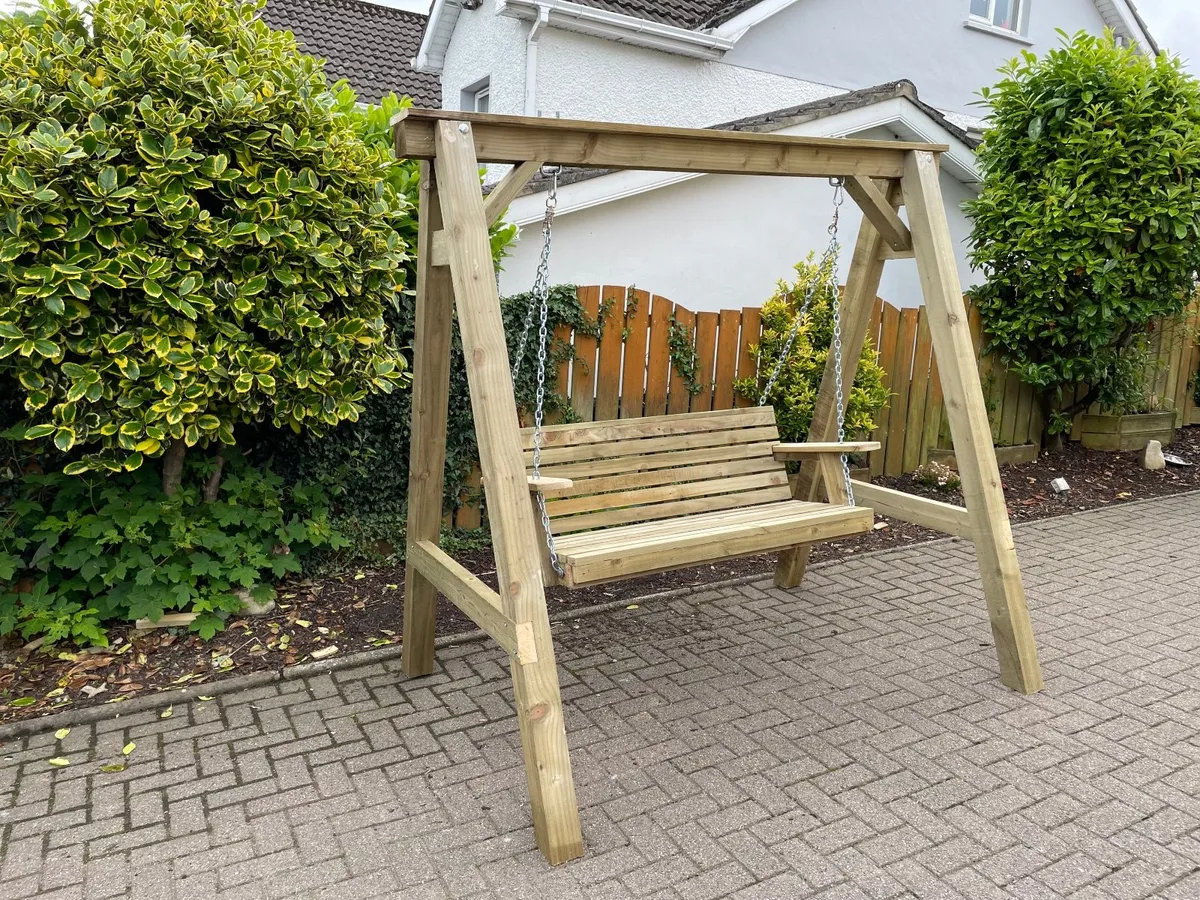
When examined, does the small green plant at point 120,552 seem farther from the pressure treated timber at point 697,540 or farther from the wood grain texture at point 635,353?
the wood grain texture at point 635,353

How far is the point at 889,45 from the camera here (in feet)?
40.0

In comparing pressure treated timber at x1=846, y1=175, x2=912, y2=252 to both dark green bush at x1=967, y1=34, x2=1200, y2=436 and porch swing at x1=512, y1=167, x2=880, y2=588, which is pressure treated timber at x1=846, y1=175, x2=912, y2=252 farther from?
dark green bush at x1=967, y1=34, x2=1200, y2=436

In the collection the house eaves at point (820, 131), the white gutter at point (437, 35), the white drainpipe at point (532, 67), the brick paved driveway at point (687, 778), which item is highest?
the white gutter at point (437, 35)

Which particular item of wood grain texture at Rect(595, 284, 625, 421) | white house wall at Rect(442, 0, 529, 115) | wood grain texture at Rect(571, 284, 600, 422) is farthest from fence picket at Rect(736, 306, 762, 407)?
white house wall at Rect(442, 0, 529, 115)

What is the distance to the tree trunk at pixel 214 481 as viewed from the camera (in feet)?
13.8

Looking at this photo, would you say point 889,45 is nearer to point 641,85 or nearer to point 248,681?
point 641,85

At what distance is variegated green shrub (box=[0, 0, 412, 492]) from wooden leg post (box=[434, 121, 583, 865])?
46.8 inches

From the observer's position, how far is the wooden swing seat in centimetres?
314

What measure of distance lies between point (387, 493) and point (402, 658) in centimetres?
129

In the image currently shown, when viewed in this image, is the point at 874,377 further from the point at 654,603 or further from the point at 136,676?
the point at 136,676

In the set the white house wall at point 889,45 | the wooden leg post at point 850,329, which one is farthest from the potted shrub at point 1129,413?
the white house wall at point 889,45

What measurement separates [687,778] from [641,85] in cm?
943

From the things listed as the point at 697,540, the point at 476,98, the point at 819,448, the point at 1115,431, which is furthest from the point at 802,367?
the point at 476,98

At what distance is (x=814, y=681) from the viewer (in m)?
3.74
